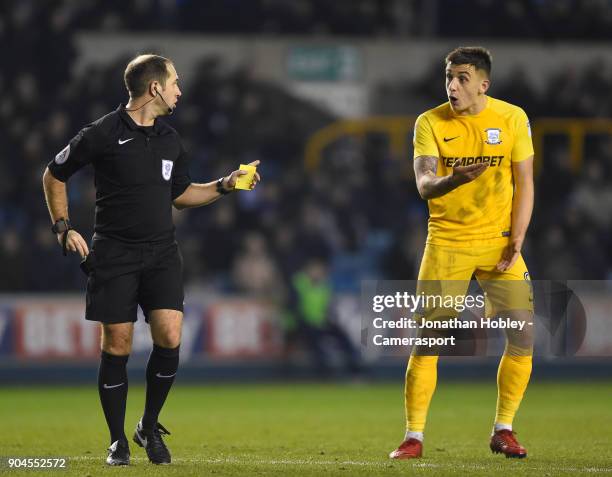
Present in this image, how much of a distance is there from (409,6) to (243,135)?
14.8 feet

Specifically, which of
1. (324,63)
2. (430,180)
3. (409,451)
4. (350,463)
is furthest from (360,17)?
(350,463)

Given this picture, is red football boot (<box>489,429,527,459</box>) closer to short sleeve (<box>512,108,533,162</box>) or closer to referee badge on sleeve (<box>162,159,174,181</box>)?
short sleeve (<box>512,108,533,162</box>)

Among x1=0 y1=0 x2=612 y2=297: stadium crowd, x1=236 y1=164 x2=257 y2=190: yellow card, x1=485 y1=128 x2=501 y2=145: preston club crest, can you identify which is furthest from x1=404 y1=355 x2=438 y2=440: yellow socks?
x1=0 y1=0 x2=612 y2=297: stadium crowd

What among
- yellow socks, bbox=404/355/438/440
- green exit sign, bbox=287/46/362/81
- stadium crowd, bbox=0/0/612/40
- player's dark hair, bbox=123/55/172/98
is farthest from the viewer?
green exit sign, bbox=287/46/362/81

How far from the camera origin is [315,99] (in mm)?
21234

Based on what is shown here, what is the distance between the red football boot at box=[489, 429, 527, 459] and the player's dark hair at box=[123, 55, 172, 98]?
277cm

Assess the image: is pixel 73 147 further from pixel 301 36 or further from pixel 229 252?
pixel 301 36

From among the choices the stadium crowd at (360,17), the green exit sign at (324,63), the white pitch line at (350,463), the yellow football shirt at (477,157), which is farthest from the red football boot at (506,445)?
the green exit sign at (324,63)

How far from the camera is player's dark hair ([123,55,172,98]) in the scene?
7242 millimetres

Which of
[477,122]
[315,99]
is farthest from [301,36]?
[477,122]

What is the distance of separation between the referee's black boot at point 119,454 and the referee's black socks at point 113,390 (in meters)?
0.06

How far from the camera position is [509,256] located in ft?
25.2

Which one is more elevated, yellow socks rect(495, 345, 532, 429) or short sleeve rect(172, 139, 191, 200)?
short sleeve rect(172, 139, 191, 200)

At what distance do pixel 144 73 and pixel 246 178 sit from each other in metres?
0.82
